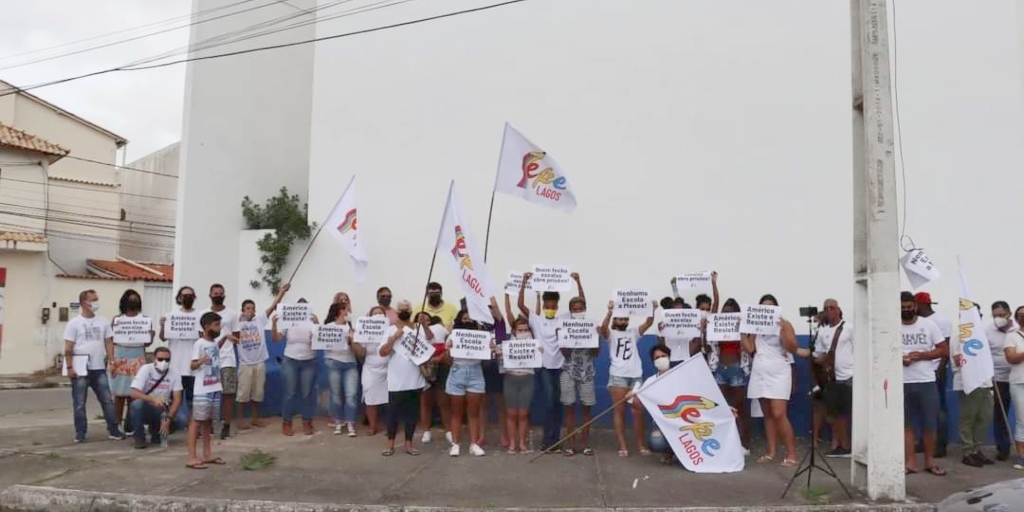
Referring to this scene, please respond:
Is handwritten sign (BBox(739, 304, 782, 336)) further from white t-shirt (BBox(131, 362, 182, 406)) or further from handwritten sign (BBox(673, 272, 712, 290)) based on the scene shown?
white t-shirt (BBox(131, 362, 182, 406))

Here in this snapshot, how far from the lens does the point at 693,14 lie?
35.0 feet

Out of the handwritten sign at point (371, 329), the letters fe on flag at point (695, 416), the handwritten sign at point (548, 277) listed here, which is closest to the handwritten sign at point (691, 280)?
the handwritten sign at point (548, 277)

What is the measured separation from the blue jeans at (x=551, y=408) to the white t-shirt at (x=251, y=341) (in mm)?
4077

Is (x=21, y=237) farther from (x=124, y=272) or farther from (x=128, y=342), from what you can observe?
(x=128, y=342)

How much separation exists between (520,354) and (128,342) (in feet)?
16.2

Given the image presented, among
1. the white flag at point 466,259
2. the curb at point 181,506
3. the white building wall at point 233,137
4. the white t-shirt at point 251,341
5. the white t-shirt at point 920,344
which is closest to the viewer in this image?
the curb at point 181,506

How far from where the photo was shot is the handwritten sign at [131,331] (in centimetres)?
896

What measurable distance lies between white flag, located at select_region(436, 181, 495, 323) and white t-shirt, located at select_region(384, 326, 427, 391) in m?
0.91

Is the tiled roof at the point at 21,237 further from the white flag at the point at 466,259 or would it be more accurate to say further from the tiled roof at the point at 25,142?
the white flag at the point at 466,259

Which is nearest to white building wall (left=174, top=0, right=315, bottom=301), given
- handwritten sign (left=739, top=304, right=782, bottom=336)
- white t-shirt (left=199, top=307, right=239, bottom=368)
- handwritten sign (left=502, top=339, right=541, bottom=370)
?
white t-shirt (left=199, top=307, right=239, bottom=368)

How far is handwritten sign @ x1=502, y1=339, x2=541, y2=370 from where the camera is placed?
322 inches

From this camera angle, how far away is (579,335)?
8180mm

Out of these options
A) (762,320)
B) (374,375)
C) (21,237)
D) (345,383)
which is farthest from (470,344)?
(21,237)

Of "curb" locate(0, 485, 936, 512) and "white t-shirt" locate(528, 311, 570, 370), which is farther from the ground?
"white t-shirt" locate(528, 311, 570, 370)
